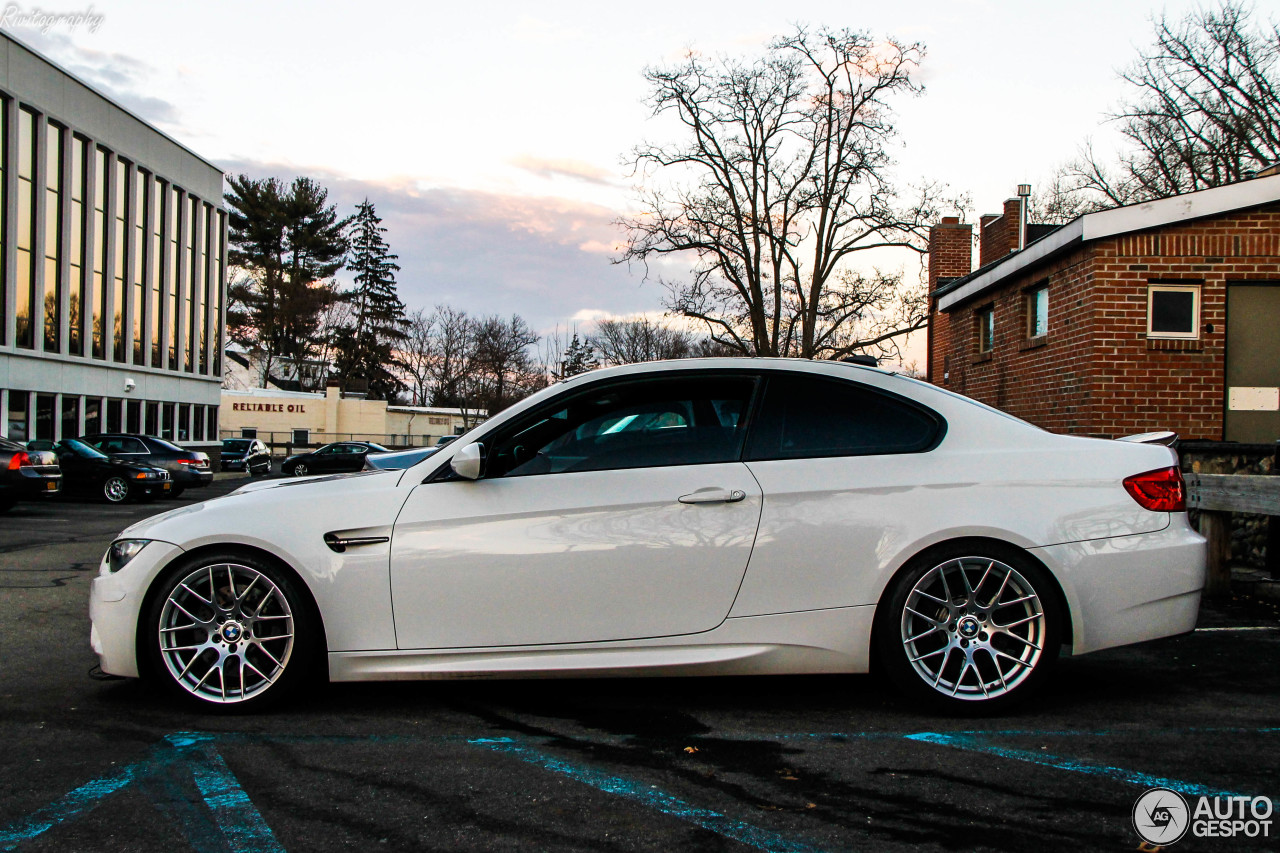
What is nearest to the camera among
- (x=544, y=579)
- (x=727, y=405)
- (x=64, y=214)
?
(x=544, y=579)

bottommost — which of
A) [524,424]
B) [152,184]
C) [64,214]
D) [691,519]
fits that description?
[691,519]

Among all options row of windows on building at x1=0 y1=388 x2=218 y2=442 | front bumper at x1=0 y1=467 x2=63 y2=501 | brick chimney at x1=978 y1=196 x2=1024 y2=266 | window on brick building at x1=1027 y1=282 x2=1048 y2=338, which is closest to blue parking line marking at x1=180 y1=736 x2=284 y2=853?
→ window on brick building at x1=1027 y1=282 x2=1048 y2=338

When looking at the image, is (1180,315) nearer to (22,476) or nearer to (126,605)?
(126,605)

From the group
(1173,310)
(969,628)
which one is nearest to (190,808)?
(969,628)

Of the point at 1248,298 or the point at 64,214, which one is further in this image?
the point at 64,214

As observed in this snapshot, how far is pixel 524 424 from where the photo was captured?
4.43 meters

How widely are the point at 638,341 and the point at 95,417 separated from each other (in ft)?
129

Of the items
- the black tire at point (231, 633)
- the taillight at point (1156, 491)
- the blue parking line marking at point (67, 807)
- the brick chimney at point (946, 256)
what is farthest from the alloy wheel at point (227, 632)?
the brick chimney at point (946, 256)

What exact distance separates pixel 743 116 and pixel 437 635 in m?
31.1

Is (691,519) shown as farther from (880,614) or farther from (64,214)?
(64,214)

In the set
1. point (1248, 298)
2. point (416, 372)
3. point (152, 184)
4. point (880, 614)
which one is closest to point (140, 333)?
point (152, 184)

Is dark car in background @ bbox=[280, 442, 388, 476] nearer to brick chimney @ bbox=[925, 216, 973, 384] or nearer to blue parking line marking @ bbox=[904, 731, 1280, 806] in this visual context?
brick chimney @ bbox=[925, 216, 973, 384]

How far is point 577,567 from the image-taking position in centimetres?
412

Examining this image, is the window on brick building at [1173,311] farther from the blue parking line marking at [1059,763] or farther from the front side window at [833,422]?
the blue parking line marking at [1059,763]
